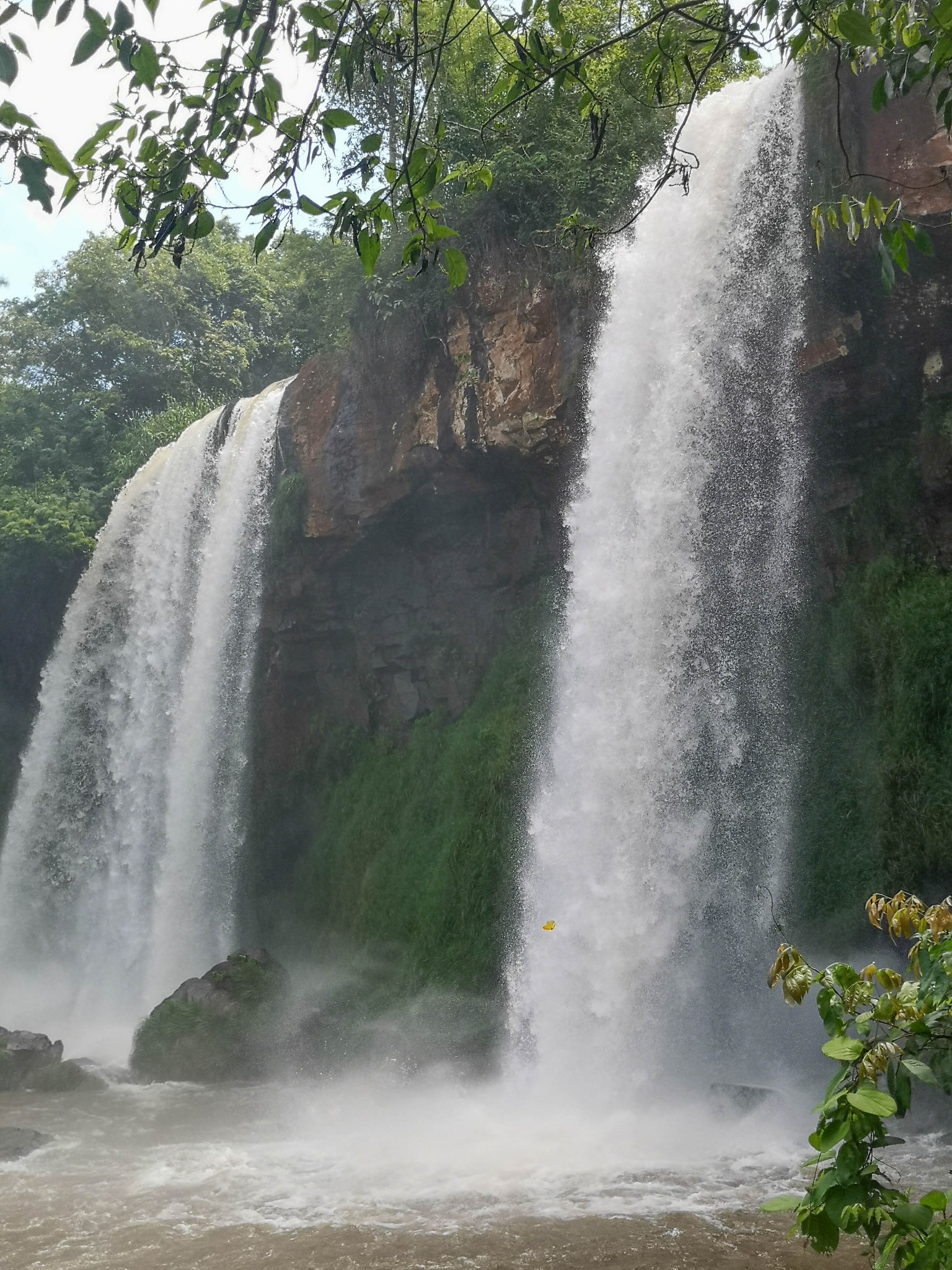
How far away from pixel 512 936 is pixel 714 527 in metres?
4.14

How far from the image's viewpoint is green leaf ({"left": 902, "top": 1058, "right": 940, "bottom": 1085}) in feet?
6.55

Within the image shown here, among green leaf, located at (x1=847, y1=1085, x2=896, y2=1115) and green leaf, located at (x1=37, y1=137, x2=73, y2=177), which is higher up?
green leaf, located at (x1=37, y1=137, x2=73, y2=177)

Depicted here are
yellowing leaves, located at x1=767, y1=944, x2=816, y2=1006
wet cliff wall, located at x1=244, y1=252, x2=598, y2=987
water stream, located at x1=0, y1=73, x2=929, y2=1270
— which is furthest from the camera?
wet cliff wall, located at x1=244, y1=252, x2=598, y2=987

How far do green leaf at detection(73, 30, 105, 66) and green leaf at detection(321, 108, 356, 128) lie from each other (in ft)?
2.34

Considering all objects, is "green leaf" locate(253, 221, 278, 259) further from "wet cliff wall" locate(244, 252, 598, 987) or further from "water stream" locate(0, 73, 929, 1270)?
"wet cliff wall" locate(244, 252, 598, 987)

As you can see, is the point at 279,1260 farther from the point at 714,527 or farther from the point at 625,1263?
the point at 714,527

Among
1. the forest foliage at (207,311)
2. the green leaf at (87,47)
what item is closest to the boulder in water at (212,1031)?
the forest foliage at (207,311)

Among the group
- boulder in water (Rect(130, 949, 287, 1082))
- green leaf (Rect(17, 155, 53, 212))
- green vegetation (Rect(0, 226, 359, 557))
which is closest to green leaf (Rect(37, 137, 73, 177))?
green leaf (Rect(17, 155, 53, 212))

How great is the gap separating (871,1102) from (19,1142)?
7.58m

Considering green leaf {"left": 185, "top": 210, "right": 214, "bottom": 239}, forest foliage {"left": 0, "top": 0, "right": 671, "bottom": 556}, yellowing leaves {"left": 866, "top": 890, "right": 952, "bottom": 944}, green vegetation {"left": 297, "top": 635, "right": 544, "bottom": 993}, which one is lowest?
yellowing leaves {"left": 866, "top": 890, "right": 952, "bottom": 944}

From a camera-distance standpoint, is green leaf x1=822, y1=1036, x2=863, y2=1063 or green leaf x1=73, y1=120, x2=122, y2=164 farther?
green leaf x1=73, y1=120, x2=122, y2=164

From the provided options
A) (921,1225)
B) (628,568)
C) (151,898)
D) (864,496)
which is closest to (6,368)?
(151,898)

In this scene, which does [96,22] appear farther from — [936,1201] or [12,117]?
[936,1201]

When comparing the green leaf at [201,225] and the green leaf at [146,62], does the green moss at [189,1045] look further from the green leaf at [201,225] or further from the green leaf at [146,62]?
the green leaf at [146,62]
